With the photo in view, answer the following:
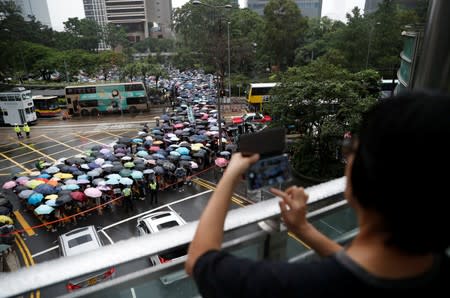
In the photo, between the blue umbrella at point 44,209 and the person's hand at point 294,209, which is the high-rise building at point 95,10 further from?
the person's hand at point 294,209

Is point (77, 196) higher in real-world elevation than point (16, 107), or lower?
lower

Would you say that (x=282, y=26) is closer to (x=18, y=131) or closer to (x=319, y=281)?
(x=18, y=131)

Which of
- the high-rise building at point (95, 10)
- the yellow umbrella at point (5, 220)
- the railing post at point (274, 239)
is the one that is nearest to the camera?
the railing post at point (274, 239)

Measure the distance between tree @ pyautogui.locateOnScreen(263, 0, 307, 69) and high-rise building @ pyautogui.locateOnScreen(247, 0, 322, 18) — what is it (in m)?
67.2

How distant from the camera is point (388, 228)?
2.44 ft

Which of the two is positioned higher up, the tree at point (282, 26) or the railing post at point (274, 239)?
the tree at point (282, 26)

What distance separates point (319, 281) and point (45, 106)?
3066 cm

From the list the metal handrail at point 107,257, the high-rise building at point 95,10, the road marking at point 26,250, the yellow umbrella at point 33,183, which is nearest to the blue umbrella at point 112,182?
the yellow umbrella at point 33,183

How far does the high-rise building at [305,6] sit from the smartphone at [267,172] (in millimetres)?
105380

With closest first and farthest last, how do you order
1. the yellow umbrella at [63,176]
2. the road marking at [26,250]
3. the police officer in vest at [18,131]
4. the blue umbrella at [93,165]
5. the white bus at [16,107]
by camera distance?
1. the road marking at [26,250]
2. the yellow umbrella at [63,176]
3. the blue umbrella at [93,165]
4. the police officer in vest at [18,131]
5. the white bus at [16,107]

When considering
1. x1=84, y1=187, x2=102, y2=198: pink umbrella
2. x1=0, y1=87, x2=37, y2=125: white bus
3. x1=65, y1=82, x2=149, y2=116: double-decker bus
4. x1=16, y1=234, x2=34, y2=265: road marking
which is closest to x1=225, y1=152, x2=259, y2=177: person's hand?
x1=16, y1=234, x2=34, y2=265: road marking

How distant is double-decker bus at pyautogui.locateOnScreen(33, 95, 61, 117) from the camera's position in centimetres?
2641

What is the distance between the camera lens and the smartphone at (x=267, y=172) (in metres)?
1.13

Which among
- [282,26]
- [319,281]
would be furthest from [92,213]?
[282,26]
